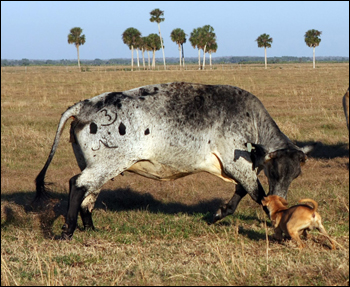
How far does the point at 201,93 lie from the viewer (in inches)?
289

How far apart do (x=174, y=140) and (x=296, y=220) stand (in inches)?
78.4

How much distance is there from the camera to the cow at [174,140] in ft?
22.3

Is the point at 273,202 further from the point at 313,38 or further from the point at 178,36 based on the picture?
the point at 178,36

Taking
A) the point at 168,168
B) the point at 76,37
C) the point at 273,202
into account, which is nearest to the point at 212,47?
the point at 76,37

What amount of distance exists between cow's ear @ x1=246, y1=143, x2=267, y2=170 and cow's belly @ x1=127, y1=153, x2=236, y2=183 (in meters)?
0.47

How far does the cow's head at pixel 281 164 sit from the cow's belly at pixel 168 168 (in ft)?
1.87

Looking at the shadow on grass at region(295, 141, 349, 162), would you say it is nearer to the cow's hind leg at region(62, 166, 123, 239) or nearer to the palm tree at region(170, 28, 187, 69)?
the cow's hind leg at region(62, 166, 123, 239)

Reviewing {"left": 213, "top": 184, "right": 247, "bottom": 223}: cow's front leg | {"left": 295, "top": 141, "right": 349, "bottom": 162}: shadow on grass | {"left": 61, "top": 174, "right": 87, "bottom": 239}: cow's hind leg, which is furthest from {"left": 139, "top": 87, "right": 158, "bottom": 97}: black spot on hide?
{"left": 295, "top": 141, "right": 349, "bottom": 162}: shadow on grass

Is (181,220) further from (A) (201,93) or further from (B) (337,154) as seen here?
(B) (337,154)

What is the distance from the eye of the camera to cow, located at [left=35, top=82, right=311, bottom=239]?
679 centimetres

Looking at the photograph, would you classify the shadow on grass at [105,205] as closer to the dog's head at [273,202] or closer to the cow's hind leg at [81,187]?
the cow's hind leg at [81,187]

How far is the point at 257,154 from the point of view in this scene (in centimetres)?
717

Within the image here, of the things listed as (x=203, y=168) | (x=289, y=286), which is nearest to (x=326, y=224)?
(x=203, y=168)

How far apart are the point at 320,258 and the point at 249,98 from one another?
9.17ft
